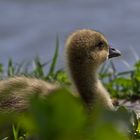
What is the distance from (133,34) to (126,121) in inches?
368

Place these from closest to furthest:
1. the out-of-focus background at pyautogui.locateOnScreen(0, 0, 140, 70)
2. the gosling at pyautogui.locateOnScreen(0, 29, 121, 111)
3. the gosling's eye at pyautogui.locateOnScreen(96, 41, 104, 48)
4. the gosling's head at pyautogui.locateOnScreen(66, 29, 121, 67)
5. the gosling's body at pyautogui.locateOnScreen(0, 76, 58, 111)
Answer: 1. the gosling's body at pyautogui.locateOnScreen(0, 76, 58, 111)
2. the gosling at pyautogui.locateOnScreen(0, 29, 121, 111)
3. the gosling's head at pyautogui.locateOnScreen(66, 29, 121, 67)
4. the gosling's eye at pyautogui.locateOnScreen(96, 41, 104, 48)
5. the out-of-focus background at pyautogui.locateOnScreen(0, 0, 140, 70)

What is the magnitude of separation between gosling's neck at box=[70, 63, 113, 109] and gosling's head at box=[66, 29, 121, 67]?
A: 4 cm

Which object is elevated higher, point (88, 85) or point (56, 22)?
point (88, 85)

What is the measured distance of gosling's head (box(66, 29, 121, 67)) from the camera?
356cm

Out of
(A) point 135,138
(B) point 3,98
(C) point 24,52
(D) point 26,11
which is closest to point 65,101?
(A) point 135,138

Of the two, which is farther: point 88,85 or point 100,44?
point 100,44

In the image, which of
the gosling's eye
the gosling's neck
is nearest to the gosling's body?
the gosling's neck

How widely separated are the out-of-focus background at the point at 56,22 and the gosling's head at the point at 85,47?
505cm

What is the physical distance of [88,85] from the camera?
3.40 metres

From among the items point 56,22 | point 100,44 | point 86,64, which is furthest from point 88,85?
point 56,22

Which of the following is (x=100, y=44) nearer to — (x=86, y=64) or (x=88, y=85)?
(x=86, y=64)

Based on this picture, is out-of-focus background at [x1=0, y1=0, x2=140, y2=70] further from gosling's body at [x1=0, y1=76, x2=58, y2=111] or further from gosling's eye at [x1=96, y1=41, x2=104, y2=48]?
gosling's body at [x1=0, y1=76, x2=58, y2=111]

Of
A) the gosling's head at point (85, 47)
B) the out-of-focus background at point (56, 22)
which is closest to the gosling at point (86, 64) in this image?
the gosling's head at point (85, 47)

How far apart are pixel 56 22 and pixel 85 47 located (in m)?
7.59
